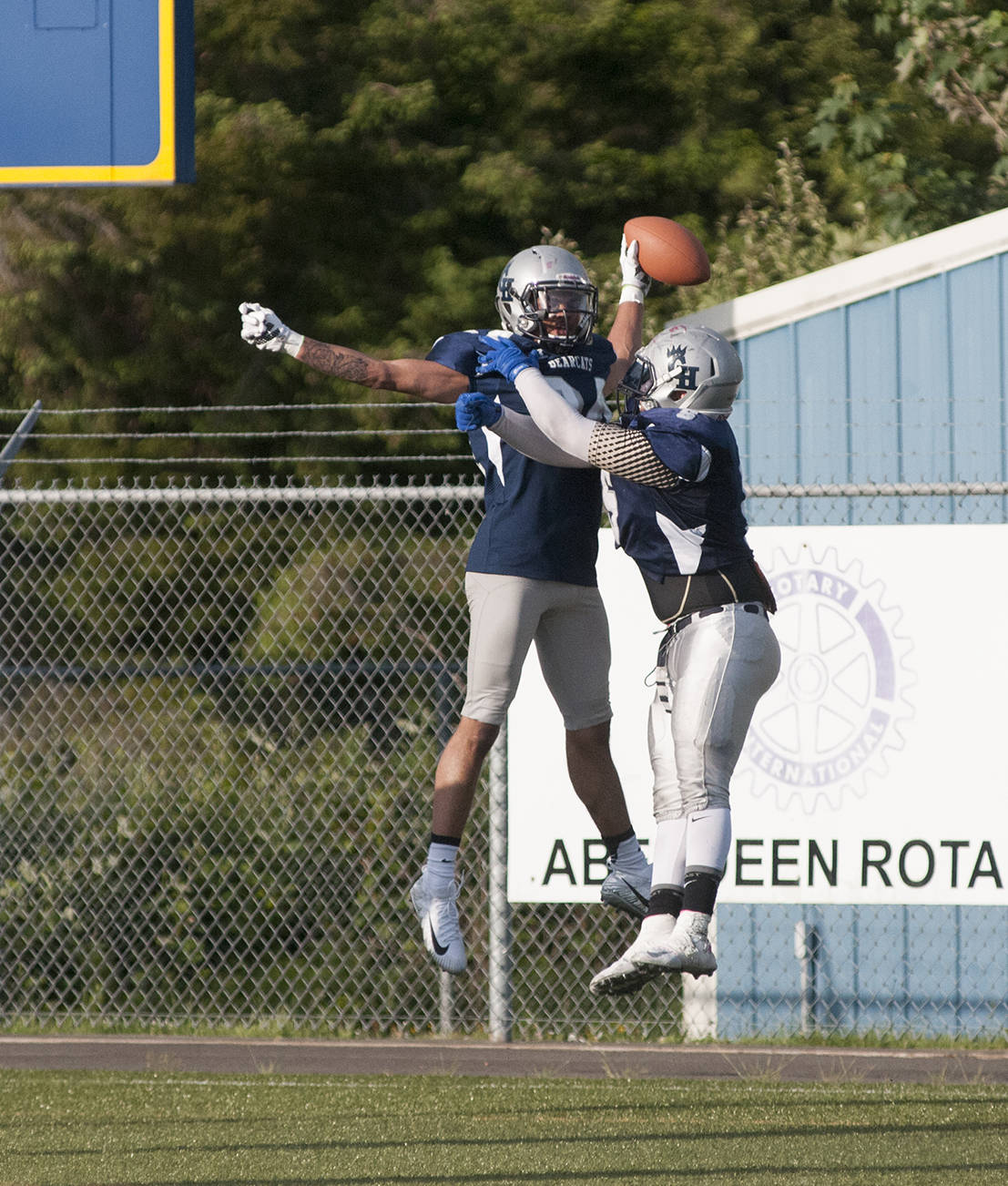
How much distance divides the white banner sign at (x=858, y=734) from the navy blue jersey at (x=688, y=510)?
3.93 meters

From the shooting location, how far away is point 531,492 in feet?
18.7

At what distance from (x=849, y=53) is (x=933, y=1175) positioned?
1406 centimetres

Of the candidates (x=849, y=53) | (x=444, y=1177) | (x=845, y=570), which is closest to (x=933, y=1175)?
(x=444, y=1177)

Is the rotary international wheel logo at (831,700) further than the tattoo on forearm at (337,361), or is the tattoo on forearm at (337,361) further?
the rotary international wheel logo at (831,700)

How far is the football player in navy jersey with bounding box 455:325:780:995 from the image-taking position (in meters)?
5.37

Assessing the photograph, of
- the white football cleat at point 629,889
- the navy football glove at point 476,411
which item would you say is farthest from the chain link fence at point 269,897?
the navy football glove at point 476,411

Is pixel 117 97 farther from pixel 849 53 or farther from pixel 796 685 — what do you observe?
pixel 849 53

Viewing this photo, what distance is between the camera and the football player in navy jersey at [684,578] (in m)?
5.37

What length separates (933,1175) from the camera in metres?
7.27

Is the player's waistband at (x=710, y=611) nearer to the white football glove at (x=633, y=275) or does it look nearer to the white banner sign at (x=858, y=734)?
the white football glove at (x=633, y=275)

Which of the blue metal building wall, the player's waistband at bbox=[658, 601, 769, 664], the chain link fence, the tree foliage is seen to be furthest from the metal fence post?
the tree foliage

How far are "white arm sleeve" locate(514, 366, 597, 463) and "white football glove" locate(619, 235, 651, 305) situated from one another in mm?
817

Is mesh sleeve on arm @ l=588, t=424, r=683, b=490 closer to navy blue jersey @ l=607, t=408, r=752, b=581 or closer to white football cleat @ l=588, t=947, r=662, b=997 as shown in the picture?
navy blue jersey @ l=607, t=408, r=752, b=581

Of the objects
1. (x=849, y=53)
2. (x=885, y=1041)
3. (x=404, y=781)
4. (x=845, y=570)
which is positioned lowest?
(x=885, y=1041)
